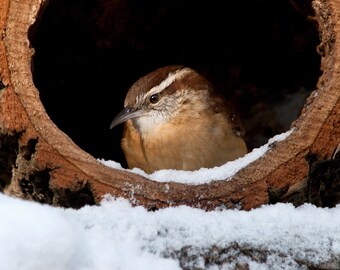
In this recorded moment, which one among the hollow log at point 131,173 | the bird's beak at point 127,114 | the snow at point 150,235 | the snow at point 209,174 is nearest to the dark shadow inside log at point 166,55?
the bird's beak at point 127,114

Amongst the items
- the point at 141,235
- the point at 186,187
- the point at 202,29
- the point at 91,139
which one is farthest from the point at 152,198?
the point at 202,29

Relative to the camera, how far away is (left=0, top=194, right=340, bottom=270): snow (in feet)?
8.86

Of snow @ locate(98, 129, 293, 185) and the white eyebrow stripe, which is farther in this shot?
the white eyebrow stripe

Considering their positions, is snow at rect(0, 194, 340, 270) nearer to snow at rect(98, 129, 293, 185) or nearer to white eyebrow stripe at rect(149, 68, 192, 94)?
snow at rect(98, 129, 293, 185)

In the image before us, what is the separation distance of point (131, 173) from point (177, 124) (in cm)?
90

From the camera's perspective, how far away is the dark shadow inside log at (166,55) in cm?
464

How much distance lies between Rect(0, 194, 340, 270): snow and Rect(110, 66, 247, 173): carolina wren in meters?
0.95

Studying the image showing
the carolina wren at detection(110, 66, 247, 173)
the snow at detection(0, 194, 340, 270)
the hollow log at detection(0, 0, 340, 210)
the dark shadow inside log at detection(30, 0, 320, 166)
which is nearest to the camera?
the snow at detection(0, 194, 340, 270)

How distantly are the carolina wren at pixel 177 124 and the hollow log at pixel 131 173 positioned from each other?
2.22 ft

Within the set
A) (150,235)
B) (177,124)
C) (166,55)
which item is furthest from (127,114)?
(150,235)

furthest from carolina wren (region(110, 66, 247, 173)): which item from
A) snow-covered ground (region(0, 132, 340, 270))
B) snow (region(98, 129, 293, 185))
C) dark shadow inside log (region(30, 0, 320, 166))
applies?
snow-covered ground (region(0, 132, 340, 270))

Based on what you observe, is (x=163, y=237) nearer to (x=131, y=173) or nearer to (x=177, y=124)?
(x=131, y=173)

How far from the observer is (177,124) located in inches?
175

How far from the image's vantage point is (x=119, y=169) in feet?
11.9
